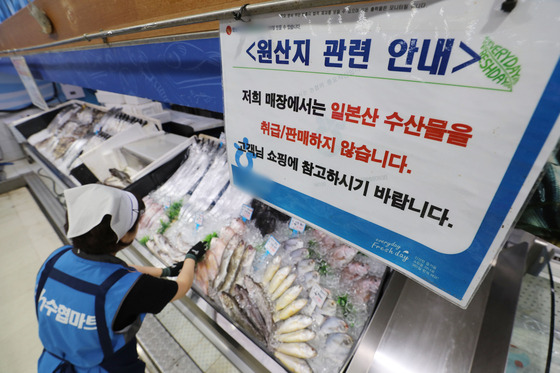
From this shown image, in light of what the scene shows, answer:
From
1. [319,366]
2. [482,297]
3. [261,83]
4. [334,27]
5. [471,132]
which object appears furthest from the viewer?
[319,366]

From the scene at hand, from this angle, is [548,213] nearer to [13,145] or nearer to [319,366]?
[319,366]

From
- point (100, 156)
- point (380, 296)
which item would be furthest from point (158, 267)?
point (100, 156)

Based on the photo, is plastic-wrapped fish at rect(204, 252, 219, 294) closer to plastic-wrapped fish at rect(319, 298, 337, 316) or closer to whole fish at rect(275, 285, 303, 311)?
whole fish at rect(275, 285, 303, 311)

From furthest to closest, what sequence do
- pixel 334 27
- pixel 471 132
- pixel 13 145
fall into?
1. pixel 13 145
2. pixel 334 27
3. pixel 471 132

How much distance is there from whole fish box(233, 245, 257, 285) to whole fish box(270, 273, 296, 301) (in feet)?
0.90

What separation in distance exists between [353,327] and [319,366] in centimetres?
29

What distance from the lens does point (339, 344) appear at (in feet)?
4.52

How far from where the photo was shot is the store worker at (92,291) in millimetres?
1296

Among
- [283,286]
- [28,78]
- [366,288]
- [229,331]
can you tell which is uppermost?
[28,78]

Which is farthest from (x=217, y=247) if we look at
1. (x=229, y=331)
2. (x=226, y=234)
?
(x=229, y=331)

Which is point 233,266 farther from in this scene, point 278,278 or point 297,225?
point 297,225

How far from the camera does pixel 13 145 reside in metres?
6.90

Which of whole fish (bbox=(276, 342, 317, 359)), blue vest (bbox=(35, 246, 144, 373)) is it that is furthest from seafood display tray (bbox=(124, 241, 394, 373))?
blue vest (bbox=(35, 246, 144, 373))

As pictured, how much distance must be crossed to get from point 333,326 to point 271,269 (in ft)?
1.79
